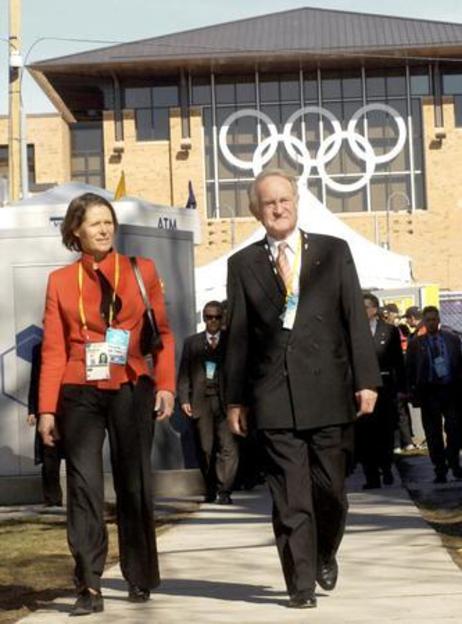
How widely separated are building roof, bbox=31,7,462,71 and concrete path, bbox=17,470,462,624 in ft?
207

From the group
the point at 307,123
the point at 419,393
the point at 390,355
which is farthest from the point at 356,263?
the point at 307,123

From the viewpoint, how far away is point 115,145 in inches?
3014

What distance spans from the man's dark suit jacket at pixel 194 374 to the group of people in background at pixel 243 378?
780cm

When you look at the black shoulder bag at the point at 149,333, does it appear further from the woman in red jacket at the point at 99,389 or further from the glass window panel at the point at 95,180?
the glass window panel at the point at 95,180

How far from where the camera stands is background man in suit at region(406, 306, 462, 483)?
17719 millimetres

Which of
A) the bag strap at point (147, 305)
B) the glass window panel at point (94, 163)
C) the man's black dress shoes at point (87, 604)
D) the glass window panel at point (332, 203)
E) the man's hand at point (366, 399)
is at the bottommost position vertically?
the man's black dress shoes at point (87, 604)

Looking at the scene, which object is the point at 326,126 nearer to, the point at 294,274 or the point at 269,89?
the point at 269,89

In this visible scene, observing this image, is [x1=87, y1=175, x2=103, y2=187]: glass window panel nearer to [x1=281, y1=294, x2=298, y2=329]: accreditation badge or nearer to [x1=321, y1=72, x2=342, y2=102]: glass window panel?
[x1=321, y1=72, x2=342, y2=102]: glass window panel

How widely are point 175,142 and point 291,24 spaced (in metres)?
9.06

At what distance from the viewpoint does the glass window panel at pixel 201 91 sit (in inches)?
2992

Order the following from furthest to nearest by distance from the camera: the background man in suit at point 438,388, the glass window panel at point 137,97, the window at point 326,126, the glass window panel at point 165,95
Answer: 1. the glass window panel at point 137,97
2. the glass window panel at point 165,95
3. the window at point 326,126
4. the background man in suit at point 438,388

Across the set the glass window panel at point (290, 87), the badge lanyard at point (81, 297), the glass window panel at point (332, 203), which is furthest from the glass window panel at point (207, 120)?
the badge lanyard at point (81, 297)

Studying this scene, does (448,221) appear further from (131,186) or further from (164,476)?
(164,476)

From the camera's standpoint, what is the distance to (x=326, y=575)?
7953 millimetres
